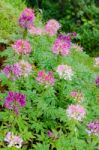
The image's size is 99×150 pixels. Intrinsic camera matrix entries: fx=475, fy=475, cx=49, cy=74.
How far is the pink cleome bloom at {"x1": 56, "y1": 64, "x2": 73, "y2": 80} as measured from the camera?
4.76 meters

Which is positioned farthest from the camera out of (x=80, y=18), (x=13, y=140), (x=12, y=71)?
(x=80, y=18)

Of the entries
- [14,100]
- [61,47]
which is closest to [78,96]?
[61,47]

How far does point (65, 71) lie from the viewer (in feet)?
15.7

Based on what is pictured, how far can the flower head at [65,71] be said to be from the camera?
476 centimetres

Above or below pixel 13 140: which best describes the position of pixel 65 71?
above

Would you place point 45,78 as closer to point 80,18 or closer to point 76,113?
point 76,113

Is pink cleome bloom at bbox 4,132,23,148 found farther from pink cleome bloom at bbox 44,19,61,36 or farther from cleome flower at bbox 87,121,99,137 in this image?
pink cleome bloom at bbox 44,19,61,36

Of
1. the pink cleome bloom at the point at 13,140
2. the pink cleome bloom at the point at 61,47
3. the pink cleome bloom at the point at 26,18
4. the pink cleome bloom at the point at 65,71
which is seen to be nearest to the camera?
the pink cleome bloom at the point at 13,140

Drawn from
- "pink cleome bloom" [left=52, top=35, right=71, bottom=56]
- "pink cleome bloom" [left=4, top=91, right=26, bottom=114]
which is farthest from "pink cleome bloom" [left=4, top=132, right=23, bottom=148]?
"pink cleome bloom" [left=52, top=35, right=71, bottom=56]

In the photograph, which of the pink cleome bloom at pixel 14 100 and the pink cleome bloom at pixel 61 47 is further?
the pink cleome bloom at pixel 61 47

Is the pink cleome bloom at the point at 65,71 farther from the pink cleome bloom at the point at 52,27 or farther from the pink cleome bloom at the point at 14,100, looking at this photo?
the pink cleome bloom at the point at 52,27

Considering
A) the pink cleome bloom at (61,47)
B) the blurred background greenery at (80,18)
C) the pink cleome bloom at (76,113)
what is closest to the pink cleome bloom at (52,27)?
the pink cleome bloom at (61,47)

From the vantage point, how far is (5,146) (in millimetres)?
4258

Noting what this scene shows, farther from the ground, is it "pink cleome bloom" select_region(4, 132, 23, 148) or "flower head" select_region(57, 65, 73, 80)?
"flower head" select_region(57, 65, 73, 80)
